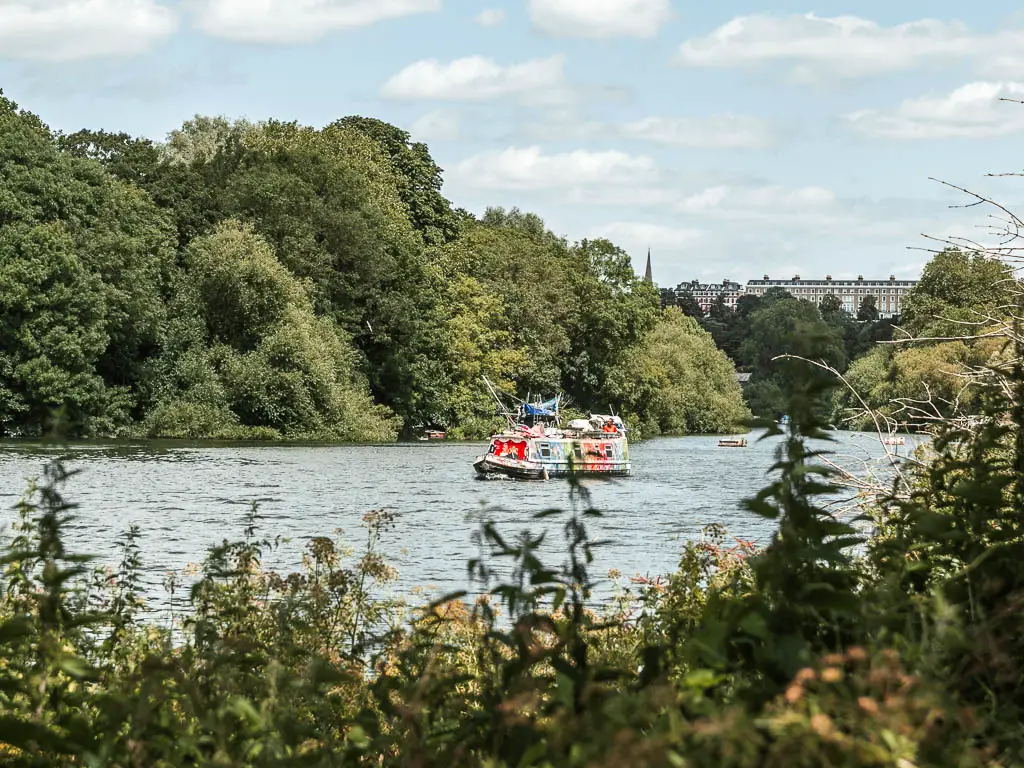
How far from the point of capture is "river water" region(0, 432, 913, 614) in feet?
73.9

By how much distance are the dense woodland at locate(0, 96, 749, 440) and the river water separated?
397 cm

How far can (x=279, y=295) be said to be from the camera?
58.9 metres

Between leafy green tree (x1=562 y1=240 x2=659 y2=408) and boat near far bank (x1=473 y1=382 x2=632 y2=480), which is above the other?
leafy green tree (x1=562 y1=240 x2=659 y2=408)

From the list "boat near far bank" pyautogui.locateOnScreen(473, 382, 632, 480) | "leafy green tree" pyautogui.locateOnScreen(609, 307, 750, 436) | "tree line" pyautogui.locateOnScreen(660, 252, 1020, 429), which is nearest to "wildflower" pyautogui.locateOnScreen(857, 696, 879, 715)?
"tree line" pyautogui.locateOnScreen(660, 252, 1020, 429)

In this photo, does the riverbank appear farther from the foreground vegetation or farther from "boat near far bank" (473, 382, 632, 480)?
"boat near far bank" (473, 382, 632, 480)

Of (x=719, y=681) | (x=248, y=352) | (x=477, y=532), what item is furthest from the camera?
(x=248, y=352)

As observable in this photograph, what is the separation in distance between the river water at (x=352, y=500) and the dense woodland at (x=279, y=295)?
3.97 m

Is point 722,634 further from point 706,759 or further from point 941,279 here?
point 941,279

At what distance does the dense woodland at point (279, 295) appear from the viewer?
50750mm

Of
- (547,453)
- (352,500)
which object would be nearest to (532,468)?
(547,453)

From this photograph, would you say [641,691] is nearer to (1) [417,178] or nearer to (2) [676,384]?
(1) [417,178]

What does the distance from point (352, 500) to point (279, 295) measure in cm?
2623

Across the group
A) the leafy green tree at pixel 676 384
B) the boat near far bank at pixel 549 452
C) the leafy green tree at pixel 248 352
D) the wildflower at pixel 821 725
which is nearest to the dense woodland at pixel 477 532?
the wildflower at pixel 821 725

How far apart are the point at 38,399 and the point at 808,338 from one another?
161 ft
